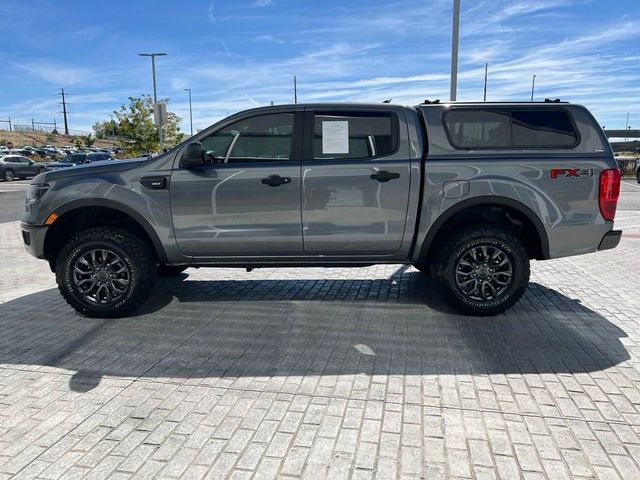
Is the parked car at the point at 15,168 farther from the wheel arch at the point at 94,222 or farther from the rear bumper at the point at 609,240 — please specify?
the rear bumper at the point at 609,240

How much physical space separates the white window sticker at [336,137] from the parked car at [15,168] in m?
29.2

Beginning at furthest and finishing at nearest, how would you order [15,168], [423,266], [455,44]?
[15,168], [455,44], [423,266]

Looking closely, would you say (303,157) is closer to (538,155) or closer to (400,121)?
(400,121)

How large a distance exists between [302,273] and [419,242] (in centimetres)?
222

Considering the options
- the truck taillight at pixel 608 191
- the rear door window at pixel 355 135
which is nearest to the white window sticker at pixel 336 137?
the rear door window at pixel 355 135

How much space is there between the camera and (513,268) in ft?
14.6

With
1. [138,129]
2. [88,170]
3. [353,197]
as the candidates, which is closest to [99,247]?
[88,170]

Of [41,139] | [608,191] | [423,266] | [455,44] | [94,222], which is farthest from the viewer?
[41,139]

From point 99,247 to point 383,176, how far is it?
2.67 metres

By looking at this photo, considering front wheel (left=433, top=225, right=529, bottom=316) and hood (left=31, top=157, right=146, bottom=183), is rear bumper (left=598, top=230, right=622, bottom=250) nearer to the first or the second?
front wheel (left=433, top=225, right=529, bottom=316)

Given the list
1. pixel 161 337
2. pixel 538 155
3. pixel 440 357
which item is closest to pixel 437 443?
pixel 440 357

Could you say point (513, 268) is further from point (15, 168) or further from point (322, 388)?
point (15, 168)

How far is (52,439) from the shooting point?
269 centimetres

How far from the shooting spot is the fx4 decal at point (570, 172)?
14.0 feet
